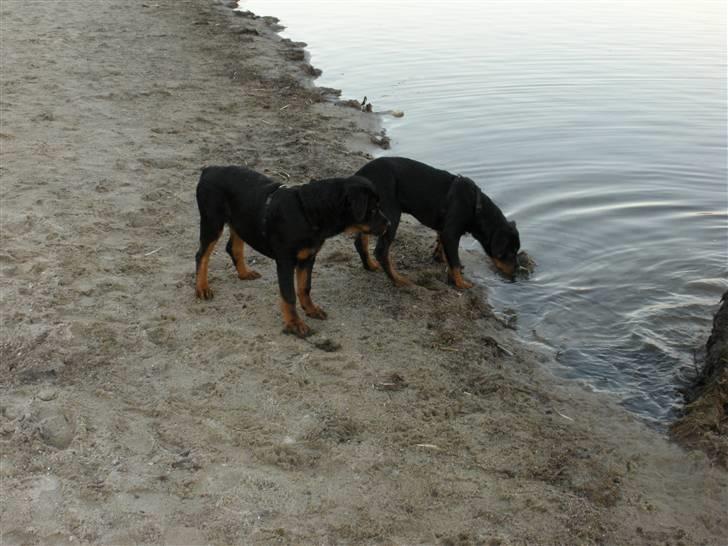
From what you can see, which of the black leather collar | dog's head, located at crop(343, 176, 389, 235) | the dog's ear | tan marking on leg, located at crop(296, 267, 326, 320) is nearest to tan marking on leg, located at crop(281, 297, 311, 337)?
tan marking on leg, located at crop(296, 267, 326, 320)

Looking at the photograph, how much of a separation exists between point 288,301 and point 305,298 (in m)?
0.35

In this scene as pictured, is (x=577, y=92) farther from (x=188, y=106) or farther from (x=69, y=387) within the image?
(x=69, y=387)

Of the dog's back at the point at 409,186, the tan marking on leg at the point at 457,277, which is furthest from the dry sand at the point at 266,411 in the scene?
the dog's back at the point at 409,186

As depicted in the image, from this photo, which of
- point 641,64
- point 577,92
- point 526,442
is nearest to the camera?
point 526,442

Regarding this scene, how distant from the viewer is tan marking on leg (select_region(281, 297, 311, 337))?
5.34 metres

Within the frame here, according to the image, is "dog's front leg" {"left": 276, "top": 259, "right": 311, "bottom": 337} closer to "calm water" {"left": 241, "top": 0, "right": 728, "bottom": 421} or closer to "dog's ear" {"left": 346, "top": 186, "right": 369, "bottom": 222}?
"dog's ear" {"left": 346, "top": 186, "right": 369, "bottom": 222}

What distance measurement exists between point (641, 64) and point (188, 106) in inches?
429

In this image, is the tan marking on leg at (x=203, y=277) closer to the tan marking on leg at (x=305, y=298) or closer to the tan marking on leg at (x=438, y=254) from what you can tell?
the tan marking on leg at (x=305, y=298)

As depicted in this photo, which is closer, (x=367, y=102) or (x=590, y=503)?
(x=590, y=503)

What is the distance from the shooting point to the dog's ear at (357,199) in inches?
204

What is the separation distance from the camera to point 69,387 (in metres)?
4.43

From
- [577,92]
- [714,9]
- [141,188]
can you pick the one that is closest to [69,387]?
[141,188]

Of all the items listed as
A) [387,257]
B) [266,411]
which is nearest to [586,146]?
[387,257]

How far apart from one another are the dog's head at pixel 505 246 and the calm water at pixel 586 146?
273mm
